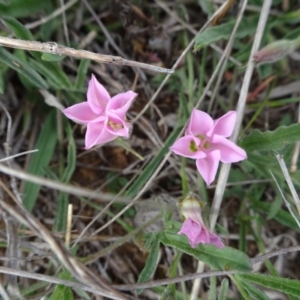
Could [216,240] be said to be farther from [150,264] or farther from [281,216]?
[281,216]

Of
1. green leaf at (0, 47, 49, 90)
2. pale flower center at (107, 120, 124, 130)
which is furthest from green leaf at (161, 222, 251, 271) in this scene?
green leaf at (0, 47, 49, 90)

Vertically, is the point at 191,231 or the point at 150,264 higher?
the point at 191,231

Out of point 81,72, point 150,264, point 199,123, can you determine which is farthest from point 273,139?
point 81,72

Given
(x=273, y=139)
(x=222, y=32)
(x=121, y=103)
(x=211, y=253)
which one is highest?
(x=222, y=32)

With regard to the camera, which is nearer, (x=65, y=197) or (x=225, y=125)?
(x=225, y=125)

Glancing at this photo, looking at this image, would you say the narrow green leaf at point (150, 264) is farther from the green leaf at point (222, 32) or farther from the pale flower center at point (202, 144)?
the green leaf at point (222, 32)

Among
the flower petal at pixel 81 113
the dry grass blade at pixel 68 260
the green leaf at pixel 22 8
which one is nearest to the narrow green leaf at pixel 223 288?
the dry grass blade at pixel 68 260

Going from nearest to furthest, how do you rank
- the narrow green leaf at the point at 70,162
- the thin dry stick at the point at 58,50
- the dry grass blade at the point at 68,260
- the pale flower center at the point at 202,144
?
1. the dry grass blade at the point at 68,260
2. the thin dry stick at the point at 58,50
3. the pale flower center at the point at 202,144
4. the narrow green leaf at the point at 70,162
